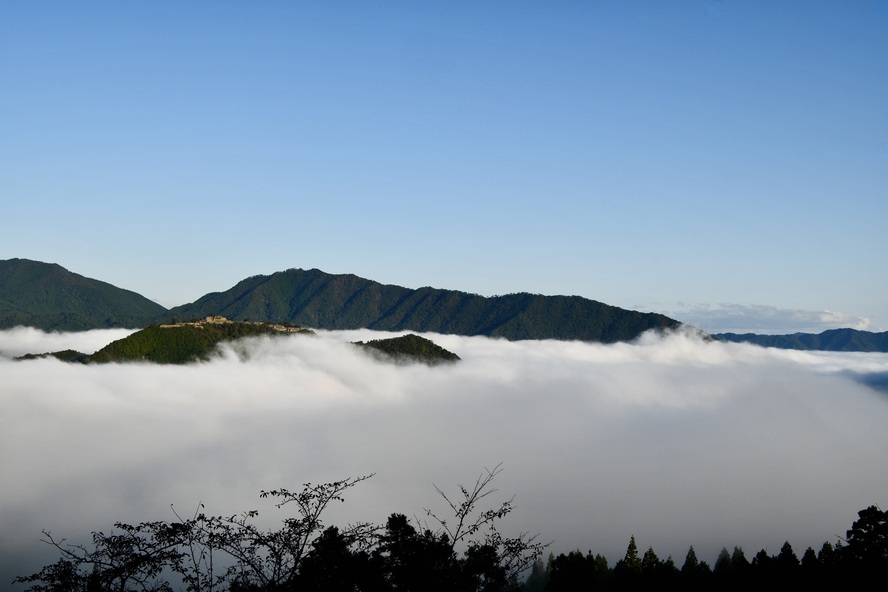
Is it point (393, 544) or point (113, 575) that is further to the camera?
point (393, 544)

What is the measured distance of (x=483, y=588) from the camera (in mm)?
23078

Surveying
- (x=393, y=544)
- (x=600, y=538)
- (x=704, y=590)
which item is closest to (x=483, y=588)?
(x=393, y=544)

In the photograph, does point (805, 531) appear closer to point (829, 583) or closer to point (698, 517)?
point (698, 517)

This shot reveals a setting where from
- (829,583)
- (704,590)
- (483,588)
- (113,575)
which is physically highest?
(113,575)

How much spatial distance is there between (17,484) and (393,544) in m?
189

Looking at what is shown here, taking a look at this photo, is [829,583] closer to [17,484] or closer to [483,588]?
[483,588]

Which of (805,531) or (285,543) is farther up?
(285,543)

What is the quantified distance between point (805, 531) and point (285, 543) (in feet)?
502

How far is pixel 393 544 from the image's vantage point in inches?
910

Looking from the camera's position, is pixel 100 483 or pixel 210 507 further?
pixel 100 483

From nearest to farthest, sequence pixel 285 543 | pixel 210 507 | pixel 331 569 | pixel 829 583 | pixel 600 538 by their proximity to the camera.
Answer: pixel 285 543 → pixel 331 569 → pixel 829 583 → pixel 600 538 → pixel 210 507

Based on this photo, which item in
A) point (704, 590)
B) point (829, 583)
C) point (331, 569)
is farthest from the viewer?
point (704, 590)

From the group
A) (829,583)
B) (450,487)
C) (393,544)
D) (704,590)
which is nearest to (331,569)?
(393,544)

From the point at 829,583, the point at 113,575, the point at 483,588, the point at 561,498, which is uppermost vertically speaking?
the point at 113,575
